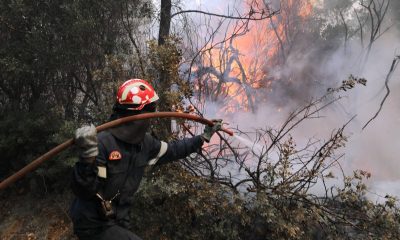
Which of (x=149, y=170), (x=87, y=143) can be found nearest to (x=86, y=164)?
(x=87, y=143)

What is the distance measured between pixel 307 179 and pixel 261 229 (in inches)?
38.6

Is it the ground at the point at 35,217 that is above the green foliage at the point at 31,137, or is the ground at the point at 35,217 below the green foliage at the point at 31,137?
below

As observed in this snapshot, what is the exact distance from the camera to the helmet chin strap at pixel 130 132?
3.34m

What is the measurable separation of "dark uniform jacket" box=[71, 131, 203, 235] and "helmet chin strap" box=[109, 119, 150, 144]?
47mm

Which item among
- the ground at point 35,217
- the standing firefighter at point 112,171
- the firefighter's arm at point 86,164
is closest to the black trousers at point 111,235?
the standing firefighter at point 112,171

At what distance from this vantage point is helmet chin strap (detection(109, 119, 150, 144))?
3336 mm

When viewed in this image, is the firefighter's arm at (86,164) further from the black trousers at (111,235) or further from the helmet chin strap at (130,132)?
the black trousers at (111,235)

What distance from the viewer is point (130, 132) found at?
11.0ft

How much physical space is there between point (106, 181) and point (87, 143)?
18.1 inches

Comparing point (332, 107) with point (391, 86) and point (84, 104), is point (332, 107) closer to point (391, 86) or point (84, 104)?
point (391, 86)

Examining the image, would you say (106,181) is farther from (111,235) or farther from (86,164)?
(111,235)

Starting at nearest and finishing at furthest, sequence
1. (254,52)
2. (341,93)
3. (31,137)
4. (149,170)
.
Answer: (149,170), (31,137), (341,93), (254,52)

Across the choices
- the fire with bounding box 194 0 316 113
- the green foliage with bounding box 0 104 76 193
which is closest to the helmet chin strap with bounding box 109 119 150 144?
the green foliage with bounding box 0 104 76 193

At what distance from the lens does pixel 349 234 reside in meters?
5.64
